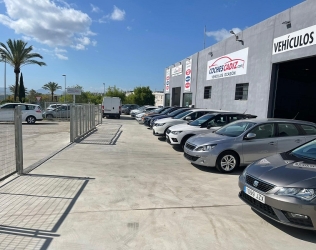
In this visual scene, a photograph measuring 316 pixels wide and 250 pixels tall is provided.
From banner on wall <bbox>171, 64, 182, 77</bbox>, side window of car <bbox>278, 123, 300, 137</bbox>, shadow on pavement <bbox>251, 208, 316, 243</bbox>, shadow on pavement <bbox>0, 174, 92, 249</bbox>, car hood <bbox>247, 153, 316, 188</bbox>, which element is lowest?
shadow on pavement <bbox>0, 174, 92, 249</bbox>

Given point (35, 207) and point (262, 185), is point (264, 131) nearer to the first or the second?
point (262, 185)

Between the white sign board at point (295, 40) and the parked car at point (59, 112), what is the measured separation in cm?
1898

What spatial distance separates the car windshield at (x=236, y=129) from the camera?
7.29 meters

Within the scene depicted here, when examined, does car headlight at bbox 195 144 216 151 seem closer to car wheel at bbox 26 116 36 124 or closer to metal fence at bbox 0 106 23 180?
metal fence at bbox 0 106 23 180

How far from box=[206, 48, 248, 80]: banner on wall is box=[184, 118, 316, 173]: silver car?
935 centimetres

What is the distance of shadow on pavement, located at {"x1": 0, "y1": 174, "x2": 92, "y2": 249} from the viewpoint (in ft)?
11.2

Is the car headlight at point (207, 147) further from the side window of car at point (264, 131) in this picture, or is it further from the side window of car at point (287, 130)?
the side window of car at point (287, 130)

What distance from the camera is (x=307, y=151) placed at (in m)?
4.79

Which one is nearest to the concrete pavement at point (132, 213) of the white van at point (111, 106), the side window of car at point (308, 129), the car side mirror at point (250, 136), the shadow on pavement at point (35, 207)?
the shadow on pavement at point (35, 207)

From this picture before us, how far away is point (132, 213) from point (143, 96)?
52640mm

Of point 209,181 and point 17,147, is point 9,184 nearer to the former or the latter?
point 17,147

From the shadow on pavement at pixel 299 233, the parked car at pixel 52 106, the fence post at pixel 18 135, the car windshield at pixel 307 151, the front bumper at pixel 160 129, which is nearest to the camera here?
the shadow on pavement at pixel 299 233

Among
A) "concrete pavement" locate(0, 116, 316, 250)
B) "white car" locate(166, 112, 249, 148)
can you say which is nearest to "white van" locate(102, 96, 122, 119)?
"white car" locate(166, 112, 249, 148)

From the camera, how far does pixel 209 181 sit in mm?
6211
